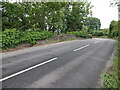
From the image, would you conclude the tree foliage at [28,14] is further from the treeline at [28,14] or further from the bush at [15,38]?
the bush at [15,38]

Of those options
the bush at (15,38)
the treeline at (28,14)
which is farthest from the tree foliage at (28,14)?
the bush at (15,38)

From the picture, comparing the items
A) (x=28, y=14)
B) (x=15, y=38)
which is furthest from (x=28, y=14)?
(x=15, y=38)

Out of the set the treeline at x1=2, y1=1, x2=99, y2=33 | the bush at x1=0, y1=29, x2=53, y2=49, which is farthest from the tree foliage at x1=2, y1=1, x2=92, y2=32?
the bush at x1=0, y1=29, x2=53, y2=49

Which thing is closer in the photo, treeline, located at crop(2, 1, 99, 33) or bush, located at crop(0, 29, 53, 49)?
bush, located at crop(0, 29, 53, 49)

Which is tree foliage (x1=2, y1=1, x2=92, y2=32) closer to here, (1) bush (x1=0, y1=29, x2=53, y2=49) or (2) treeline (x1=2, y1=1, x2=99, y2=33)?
(2) treeline (x1=2, y1=1, x2=99, y2=33)

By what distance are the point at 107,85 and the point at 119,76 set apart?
4.75 ft

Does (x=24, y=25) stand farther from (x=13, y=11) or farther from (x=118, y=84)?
(x=118, y=84)

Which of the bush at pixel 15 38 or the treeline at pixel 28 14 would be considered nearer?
the bush at pixel 15 38

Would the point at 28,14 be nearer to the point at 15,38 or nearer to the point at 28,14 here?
the point at 28,14

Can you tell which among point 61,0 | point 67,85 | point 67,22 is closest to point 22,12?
point 61,0

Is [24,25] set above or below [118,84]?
above

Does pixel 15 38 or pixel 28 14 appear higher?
pixel 28 14

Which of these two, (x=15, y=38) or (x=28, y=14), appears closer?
(x=15, y=38)

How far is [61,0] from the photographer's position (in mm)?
19969
